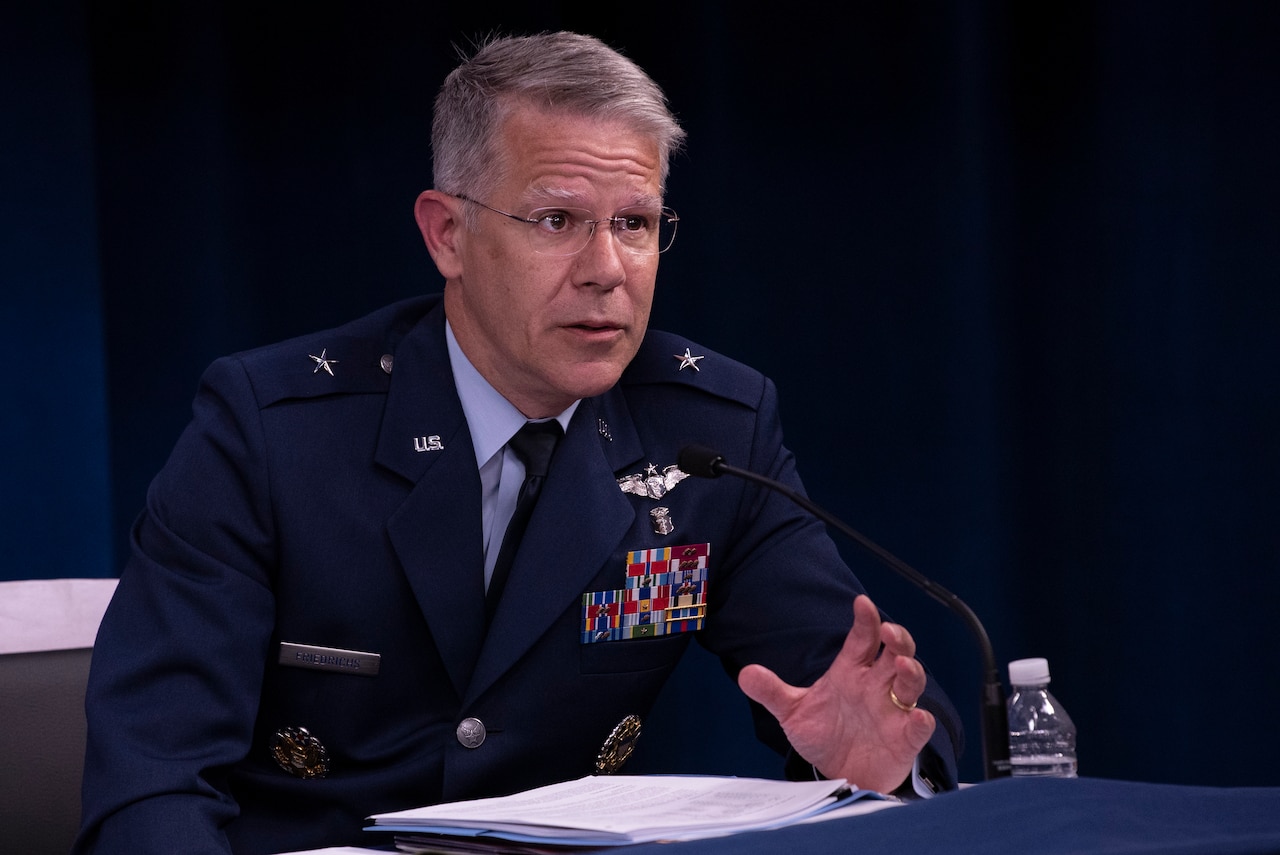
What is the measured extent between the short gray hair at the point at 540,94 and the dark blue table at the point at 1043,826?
0.97 m

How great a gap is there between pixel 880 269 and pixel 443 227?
4.25 ft

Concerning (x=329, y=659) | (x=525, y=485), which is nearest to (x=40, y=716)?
(x=329, y=659)

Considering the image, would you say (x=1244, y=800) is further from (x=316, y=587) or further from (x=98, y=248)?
(x=98, y=248)

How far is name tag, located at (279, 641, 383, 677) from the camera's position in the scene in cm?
155

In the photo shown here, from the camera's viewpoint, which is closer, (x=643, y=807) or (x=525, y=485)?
(x=643, y=807)

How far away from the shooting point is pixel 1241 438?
265 centimetres

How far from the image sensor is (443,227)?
6.02 feet

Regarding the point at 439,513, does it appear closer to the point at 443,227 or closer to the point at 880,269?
the point at 443,227

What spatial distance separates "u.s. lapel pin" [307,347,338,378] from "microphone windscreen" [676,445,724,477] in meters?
0.54

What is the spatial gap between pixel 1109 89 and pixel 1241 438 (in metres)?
0.72

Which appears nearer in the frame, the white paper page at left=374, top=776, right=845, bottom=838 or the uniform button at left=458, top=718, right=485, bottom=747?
the white paper page at left=374, top=776, right=845, bottom=838

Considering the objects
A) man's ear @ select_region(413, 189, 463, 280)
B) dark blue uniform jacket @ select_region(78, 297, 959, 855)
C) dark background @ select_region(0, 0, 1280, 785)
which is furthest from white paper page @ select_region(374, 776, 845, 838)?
dark background @ select_region(0, 0, 1280, 785)

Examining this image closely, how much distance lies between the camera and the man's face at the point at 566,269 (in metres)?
1.67

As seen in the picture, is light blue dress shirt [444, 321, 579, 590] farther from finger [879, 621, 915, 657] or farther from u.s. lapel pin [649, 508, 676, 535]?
finger [879, 621, 915, 657]
